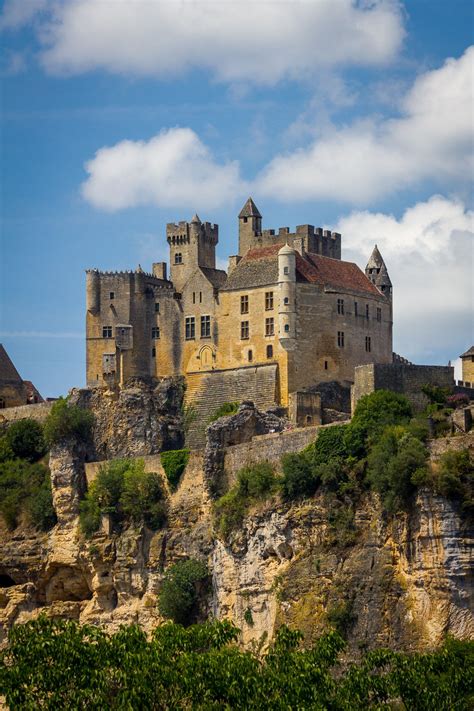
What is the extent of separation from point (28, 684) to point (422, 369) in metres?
27.7

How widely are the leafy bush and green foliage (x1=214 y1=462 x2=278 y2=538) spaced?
3.51ft

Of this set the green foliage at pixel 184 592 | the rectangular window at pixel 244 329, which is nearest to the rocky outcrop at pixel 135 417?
the rectangular window at pixel 244 329

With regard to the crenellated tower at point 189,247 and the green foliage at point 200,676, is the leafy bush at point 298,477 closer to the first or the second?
the green foliage at point 200,676

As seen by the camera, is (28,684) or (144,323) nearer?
(28,684)

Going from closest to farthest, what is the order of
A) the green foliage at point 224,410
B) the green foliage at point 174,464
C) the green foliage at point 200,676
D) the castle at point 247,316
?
the green foliage at point 200,676 → the green foliage at point 174,464 → the green foliage at point 224,410 → the castle at point 247,316

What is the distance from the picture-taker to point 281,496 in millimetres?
74625

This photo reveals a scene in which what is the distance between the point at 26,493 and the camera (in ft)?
292

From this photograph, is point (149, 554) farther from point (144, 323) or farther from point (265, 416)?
point (144, 323)

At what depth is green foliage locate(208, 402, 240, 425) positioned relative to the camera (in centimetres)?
8542

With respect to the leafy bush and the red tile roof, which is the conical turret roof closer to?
the red tile roof

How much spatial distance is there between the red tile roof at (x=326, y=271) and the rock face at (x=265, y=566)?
7.99 meters

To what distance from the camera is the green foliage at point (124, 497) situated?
81.9m

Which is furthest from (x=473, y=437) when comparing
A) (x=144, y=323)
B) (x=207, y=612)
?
(x=144, y=323)

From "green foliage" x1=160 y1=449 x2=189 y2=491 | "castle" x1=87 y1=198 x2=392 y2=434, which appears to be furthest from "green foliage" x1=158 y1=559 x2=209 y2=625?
"castle" x1=87 y1=198 x2=392 y2=434
